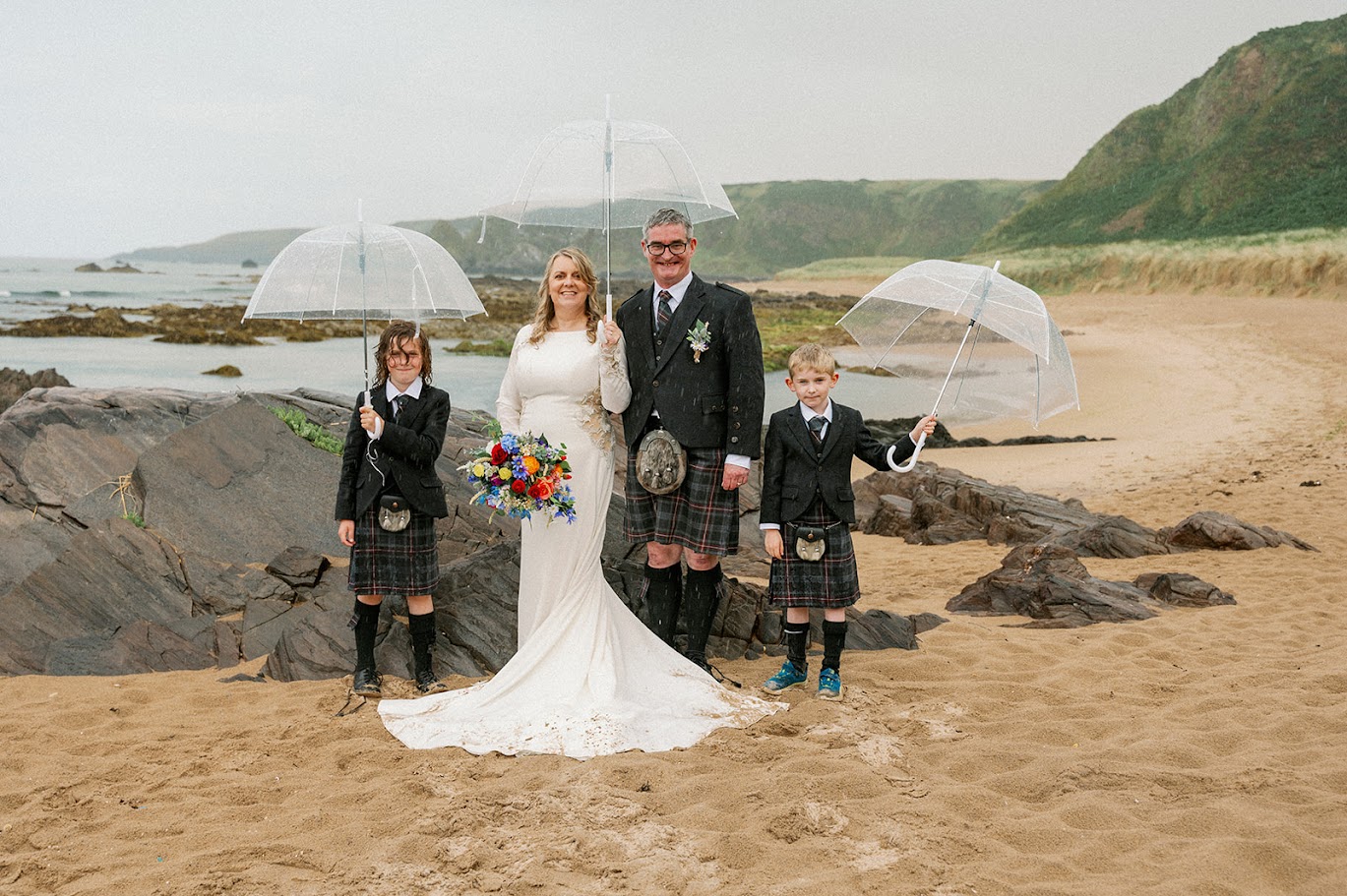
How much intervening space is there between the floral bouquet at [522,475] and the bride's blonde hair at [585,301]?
51 centimetres

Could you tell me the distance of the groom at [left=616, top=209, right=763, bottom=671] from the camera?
15.3ft

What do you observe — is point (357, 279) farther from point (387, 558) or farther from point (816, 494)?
point (816, 494)

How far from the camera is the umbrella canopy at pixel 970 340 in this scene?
470 centimetres

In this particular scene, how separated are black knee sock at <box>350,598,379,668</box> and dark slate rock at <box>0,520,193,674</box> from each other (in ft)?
4.78

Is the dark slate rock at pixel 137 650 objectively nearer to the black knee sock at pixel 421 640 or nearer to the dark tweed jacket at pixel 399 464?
the black knee sock at pixel 421 640

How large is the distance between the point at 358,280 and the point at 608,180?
4.15ft

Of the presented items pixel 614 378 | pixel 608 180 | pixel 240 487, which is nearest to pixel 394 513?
pixel 614 378

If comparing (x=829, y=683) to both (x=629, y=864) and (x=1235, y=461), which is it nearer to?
(x=629, y=864)

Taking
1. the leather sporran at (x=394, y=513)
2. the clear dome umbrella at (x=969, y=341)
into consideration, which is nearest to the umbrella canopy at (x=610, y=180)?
the clear dome umbrella at (x=969, y=341)

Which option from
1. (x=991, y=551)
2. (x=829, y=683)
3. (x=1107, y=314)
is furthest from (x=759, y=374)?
(x=1107, y=314)

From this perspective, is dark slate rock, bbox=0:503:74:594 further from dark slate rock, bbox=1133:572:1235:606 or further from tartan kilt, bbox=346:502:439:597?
dark slate rock, bbox=1133:572:1235:606

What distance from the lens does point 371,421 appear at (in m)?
4.69

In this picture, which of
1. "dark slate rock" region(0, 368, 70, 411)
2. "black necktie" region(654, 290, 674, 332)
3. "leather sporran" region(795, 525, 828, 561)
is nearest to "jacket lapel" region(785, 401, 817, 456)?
"leather sporran" region(795, 525, 828, 561)

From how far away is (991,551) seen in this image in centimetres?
970
